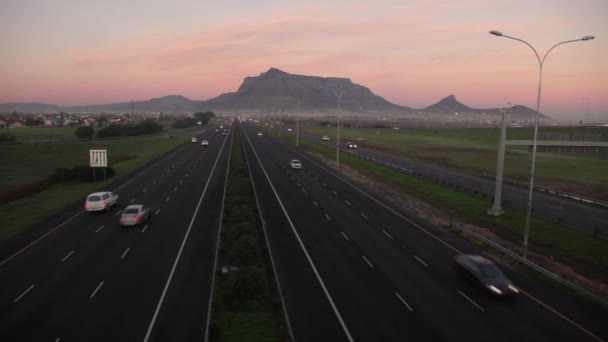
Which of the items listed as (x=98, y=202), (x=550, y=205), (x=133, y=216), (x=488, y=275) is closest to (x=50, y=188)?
(x=98, y=202)

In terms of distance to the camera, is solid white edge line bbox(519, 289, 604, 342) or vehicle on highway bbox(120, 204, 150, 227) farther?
vehicle on highway bbox(120, 204, 150, 227)

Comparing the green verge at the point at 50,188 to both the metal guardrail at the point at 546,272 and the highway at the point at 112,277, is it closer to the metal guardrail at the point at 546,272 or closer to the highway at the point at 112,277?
the highway at the point at 112,277

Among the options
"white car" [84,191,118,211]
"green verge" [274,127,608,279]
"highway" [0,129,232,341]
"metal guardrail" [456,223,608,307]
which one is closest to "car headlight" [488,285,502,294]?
"metal guardrail" [456,223,608,307]

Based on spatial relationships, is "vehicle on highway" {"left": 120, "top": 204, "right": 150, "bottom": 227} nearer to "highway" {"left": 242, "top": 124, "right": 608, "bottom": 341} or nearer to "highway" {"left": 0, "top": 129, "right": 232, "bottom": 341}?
"highway" {"left": 0, "top": 129, "right": 232, "bottom": 341}

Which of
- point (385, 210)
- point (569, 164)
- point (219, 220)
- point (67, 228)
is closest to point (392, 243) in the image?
point (385, 210)

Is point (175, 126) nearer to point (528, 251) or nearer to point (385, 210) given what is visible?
point (385, 210)

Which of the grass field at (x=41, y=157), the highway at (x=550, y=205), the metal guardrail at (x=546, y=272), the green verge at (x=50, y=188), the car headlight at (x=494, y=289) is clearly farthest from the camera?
the grass field at (x=41, y=157)

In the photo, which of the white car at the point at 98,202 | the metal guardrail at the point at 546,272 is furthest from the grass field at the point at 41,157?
the metal guardrail at the point at 546,272
